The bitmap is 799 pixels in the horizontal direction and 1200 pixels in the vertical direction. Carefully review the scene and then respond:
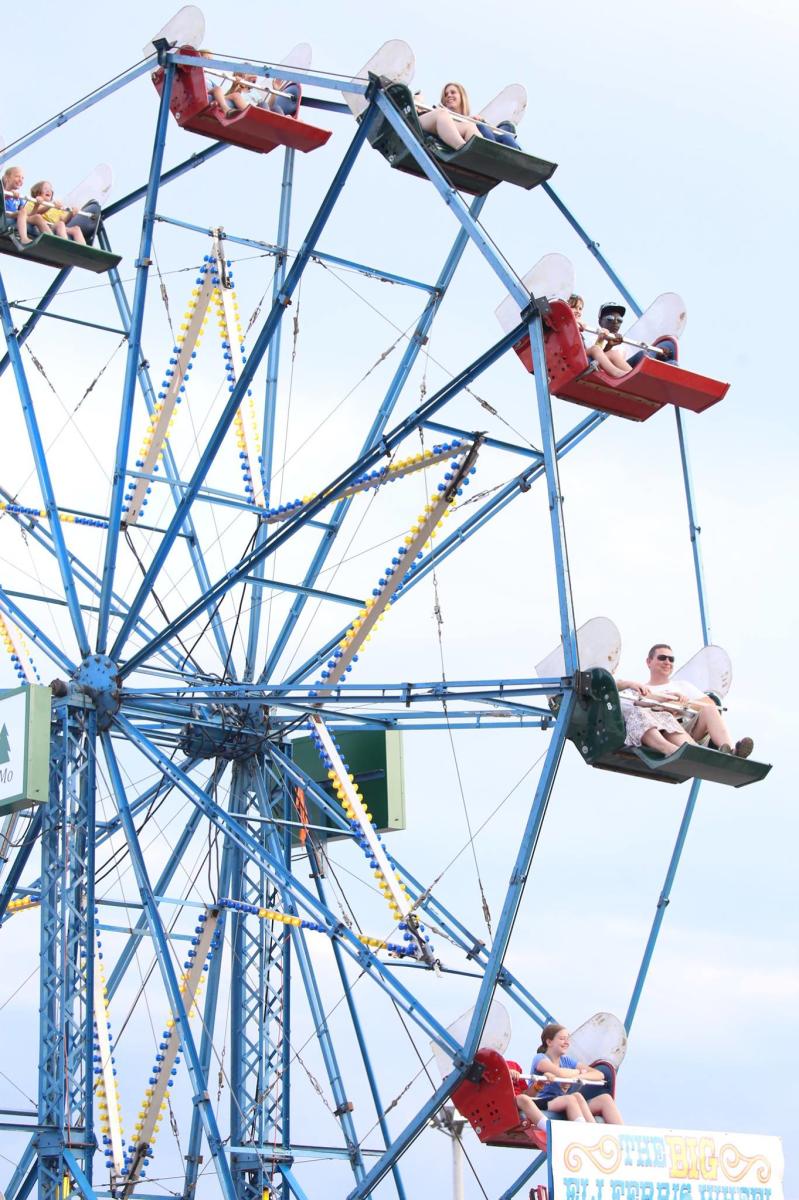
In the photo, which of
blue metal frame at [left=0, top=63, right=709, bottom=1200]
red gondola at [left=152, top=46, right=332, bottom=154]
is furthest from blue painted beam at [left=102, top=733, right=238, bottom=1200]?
red gondola at [left=152, top=46, right=332, bottom=154]

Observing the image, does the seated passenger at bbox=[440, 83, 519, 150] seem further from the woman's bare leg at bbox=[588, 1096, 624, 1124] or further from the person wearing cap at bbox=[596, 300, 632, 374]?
the woman's bare leg at bbox=[588, 1096, 624, 1124]

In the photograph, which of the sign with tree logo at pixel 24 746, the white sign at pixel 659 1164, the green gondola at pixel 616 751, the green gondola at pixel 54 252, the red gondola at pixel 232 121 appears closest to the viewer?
the white sign at pixel 659 1164

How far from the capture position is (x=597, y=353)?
23141mm

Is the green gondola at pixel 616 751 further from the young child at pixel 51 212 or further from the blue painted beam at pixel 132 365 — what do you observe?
the young child at pixel 51 212

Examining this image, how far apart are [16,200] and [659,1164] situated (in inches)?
491

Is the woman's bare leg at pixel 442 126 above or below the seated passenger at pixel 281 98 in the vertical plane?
below

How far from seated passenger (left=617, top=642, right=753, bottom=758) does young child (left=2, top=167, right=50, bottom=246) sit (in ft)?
27.9

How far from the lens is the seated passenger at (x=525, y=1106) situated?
21.8 m

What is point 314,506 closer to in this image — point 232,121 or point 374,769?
point 232,121

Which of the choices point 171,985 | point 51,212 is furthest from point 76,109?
point 171,985

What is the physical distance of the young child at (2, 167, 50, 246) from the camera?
2677cm

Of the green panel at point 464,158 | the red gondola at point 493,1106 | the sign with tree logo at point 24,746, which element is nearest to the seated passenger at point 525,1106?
the red gondola at point 493,1106

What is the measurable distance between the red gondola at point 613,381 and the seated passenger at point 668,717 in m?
2.45

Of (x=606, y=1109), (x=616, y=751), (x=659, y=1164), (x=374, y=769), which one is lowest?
(x=659, y=1164)
